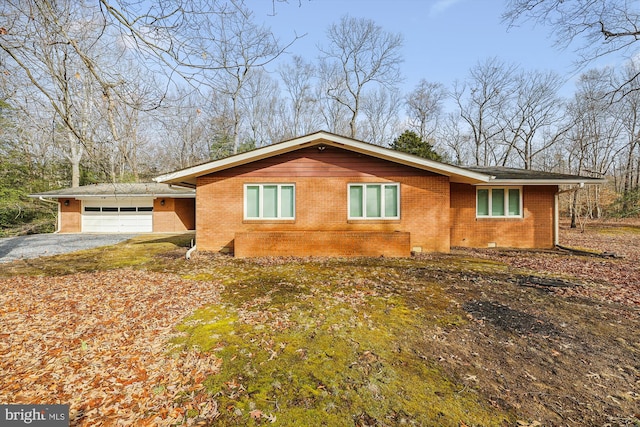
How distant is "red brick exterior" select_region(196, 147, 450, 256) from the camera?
10.1m

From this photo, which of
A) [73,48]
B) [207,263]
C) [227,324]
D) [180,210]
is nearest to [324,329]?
[227,324]

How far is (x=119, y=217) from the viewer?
61.1 ft

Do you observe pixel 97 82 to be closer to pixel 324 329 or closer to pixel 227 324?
pixel 227 324

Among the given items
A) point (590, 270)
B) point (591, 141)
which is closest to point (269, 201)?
point (590, 270)

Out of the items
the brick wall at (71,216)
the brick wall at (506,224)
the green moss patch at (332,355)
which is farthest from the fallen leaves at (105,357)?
the brick wall at (71,216)

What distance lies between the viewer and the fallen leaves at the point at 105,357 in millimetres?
2533

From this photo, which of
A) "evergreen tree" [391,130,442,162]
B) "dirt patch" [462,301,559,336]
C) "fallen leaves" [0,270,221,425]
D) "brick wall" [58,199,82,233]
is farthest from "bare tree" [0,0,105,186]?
"evergreen tree" [391,130,442,162]

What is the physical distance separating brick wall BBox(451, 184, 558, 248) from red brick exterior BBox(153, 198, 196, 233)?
55.3 feet

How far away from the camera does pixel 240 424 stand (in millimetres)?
2340

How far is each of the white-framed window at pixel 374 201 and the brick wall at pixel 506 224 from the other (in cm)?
307

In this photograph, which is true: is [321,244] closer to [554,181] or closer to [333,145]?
[333,145]

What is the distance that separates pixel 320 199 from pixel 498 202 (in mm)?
7550

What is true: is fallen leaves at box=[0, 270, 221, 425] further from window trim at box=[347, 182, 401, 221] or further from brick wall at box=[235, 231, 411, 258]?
window trim at box=[347, 182, 401, 221]

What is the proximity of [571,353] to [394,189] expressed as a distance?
722 centimetres
